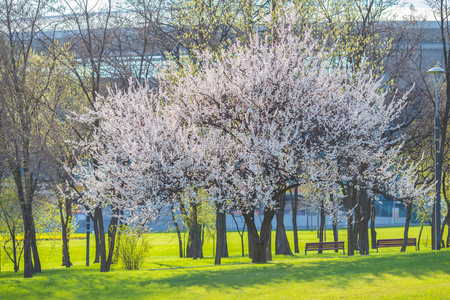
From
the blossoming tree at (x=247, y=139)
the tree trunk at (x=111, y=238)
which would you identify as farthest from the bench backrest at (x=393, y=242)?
the tree trunk at (x=111, y=238)

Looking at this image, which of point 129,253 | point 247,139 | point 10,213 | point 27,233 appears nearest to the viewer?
point 247,139

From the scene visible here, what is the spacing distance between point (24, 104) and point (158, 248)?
24.8 metres

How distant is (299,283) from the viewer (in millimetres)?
10531

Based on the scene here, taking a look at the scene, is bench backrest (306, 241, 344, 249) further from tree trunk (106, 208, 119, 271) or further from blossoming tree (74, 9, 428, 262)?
blossoming tree (74, 9, 428, 262)

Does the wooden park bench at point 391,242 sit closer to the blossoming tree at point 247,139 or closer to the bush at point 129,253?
the blossoming tree at point 247,139

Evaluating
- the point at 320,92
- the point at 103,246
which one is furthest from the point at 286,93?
the point at 103,246

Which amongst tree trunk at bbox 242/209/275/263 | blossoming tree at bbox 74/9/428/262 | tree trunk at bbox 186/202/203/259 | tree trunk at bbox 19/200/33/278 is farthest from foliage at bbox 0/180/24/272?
tree trunk at bbox 242/209/275/263

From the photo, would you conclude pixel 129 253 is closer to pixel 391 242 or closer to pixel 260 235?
pixel 260 235

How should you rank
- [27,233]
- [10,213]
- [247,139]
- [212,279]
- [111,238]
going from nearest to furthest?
[212,279], [247,139], [27,233], [111,238], [10,213]

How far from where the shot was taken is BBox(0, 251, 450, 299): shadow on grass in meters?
10.4

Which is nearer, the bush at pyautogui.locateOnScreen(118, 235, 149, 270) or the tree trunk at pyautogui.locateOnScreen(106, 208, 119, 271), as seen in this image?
the bush at pyautogui.locateOnScreen(118, 235, 149, 270)

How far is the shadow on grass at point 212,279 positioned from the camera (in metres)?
10.4

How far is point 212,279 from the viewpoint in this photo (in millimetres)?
11453

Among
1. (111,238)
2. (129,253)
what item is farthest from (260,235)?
(111,238)
